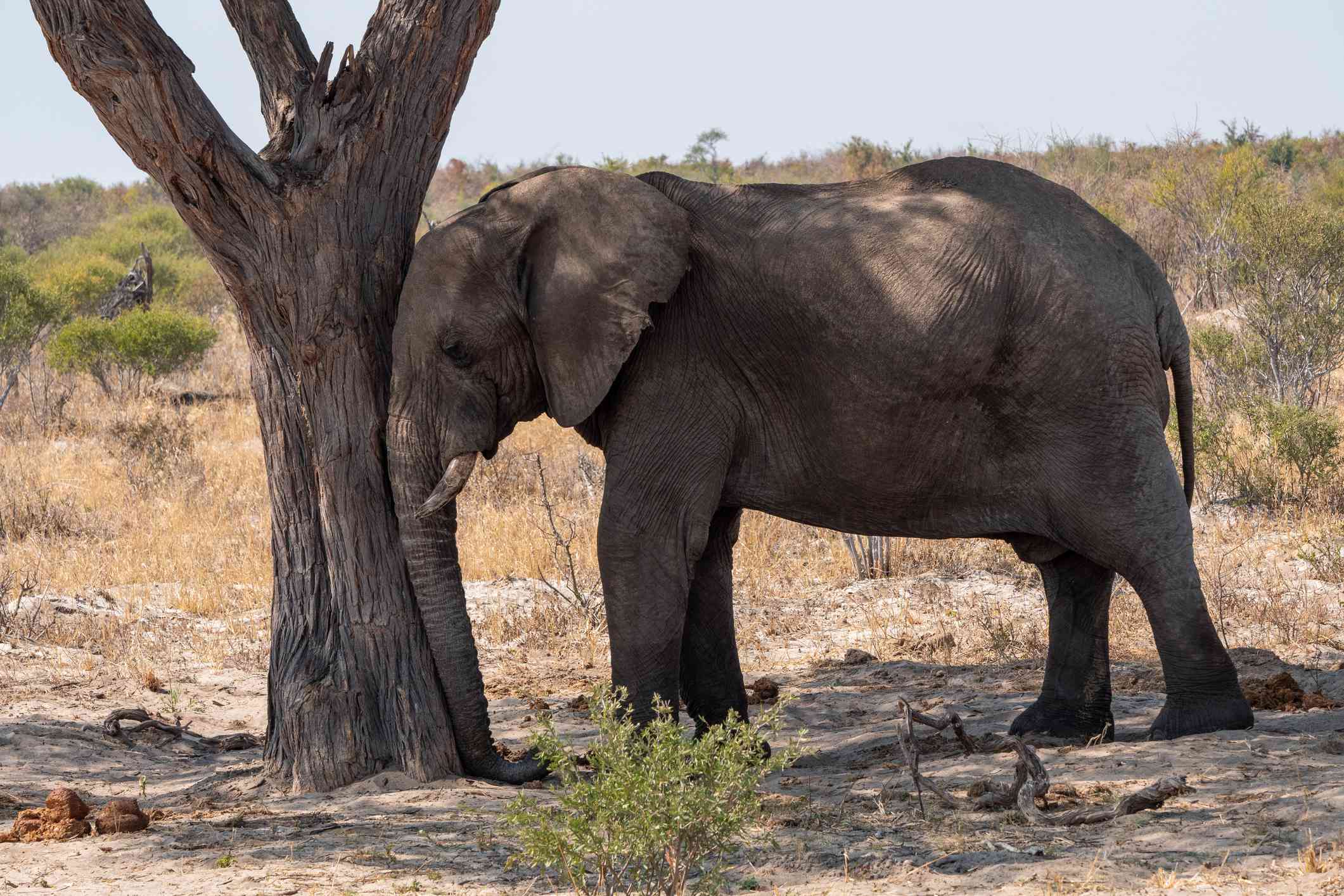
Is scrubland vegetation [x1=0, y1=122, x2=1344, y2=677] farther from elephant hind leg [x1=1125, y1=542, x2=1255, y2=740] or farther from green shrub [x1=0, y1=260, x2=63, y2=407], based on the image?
elephant hind leg [x1=1125, y1=542, x2=1255, y2=740]

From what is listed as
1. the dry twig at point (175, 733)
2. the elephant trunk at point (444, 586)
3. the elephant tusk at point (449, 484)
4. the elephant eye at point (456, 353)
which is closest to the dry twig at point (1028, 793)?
the elephant trunk at point (444, 586)

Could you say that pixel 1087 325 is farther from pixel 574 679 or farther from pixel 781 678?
pixel 574 679

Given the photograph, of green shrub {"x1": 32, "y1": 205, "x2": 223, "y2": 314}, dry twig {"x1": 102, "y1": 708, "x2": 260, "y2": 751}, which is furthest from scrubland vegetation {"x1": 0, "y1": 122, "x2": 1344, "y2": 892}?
green shrub {"x1": 32, "y1": 205, "x2": 223, "y2": 314}

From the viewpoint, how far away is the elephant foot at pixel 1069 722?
19.9 feet

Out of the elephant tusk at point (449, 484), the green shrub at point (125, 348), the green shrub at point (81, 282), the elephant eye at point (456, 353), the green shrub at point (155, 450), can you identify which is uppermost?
the green shrub at point (81, 282)

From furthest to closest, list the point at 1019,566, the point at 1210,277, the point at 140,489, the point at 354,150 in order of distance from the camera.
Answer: the point at 1210,277
the point at 140,489
the point at 1019,566
the point at 354,150

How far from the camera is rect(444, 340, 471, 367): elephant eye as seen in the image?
547cm

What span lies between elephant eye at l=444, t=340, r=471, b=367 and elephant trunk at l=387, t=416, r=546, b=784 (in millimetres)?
309

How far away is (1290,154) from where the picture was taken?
108ft

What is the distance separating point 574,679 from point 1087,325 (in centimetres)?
393

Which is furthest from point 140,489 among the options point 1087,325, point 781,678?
point 1087,325

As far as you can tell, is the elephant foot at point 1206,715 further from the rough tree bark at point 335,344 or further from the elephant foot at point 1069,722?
the rough tree bark at point 335,344

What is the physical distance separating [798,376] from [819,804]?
5.45ft

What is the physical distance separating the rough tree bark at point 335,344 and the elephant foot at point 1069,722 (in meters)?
2.56
